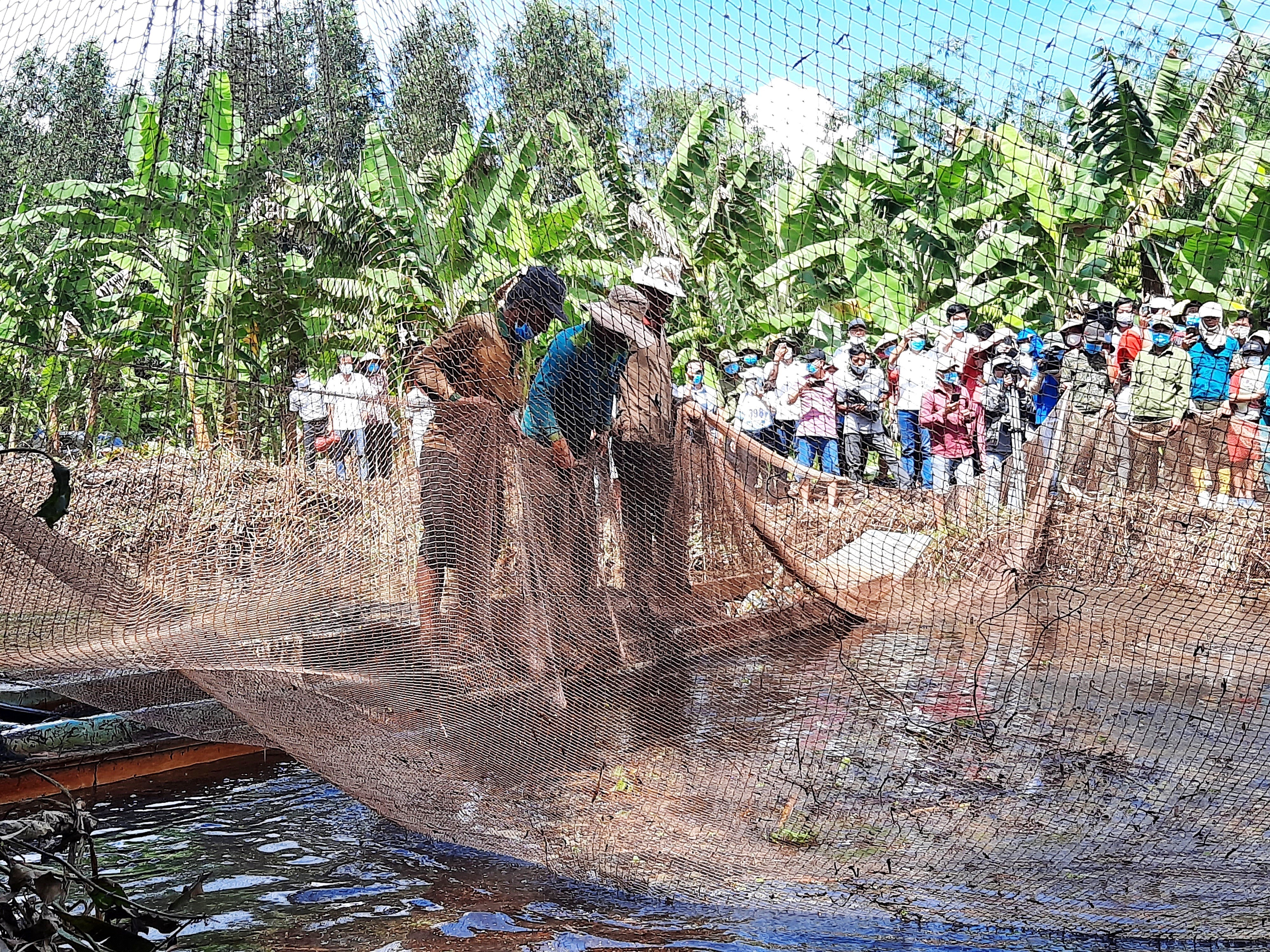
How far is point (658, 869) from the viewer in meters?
3.56

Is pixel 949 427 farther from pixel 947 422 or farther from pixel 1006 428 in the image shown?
pixel 1006 428

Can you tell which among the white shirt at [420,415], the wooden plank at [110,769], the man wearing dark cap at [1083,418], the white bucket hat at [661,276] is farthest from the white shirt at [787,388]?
the wooden plank at [110,769]

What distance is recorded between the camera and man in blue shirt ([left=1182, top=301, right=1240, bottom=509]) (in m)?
3.32

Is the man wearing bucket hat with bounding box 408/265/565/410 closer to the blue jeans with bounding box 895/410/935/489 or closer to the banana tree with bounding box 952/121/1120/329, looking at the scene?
the blue jeans with bounding box 895/410/935/489

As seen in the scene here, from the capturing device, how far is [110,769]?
4.77 m

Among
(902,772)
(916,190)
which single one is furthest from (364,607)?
(916,190)

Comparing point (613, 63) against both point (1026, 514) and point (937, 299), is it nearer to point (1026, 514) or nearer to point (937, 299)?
point (1026, 514)

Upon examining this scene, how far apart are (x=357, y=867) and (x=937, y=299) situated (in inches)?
353

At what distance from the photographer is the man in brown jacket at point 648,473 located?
137 inches

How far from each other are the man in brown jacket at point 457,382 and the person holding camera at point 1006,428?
145cm

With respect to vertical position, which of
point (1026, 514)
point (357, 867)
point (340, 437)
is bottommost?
point (357, 867)

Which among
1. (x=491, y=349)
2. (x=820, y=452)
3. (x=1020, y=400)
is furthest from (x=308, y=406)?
(x=1020, y=400)

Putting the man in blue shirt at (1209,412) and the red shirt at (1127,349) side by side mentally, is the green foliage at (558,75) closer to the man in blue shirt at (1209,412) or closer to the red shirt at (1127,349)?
the man in blue shirt at (1209,412)

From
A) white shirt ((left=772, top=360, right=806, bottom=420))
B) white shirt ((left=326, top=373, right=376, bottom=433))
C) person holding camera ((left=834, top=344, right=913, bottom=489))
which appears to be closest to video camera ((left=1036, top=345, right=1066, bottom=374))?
person holding camera ((left=834, top=344, right=913, bottom=489))
